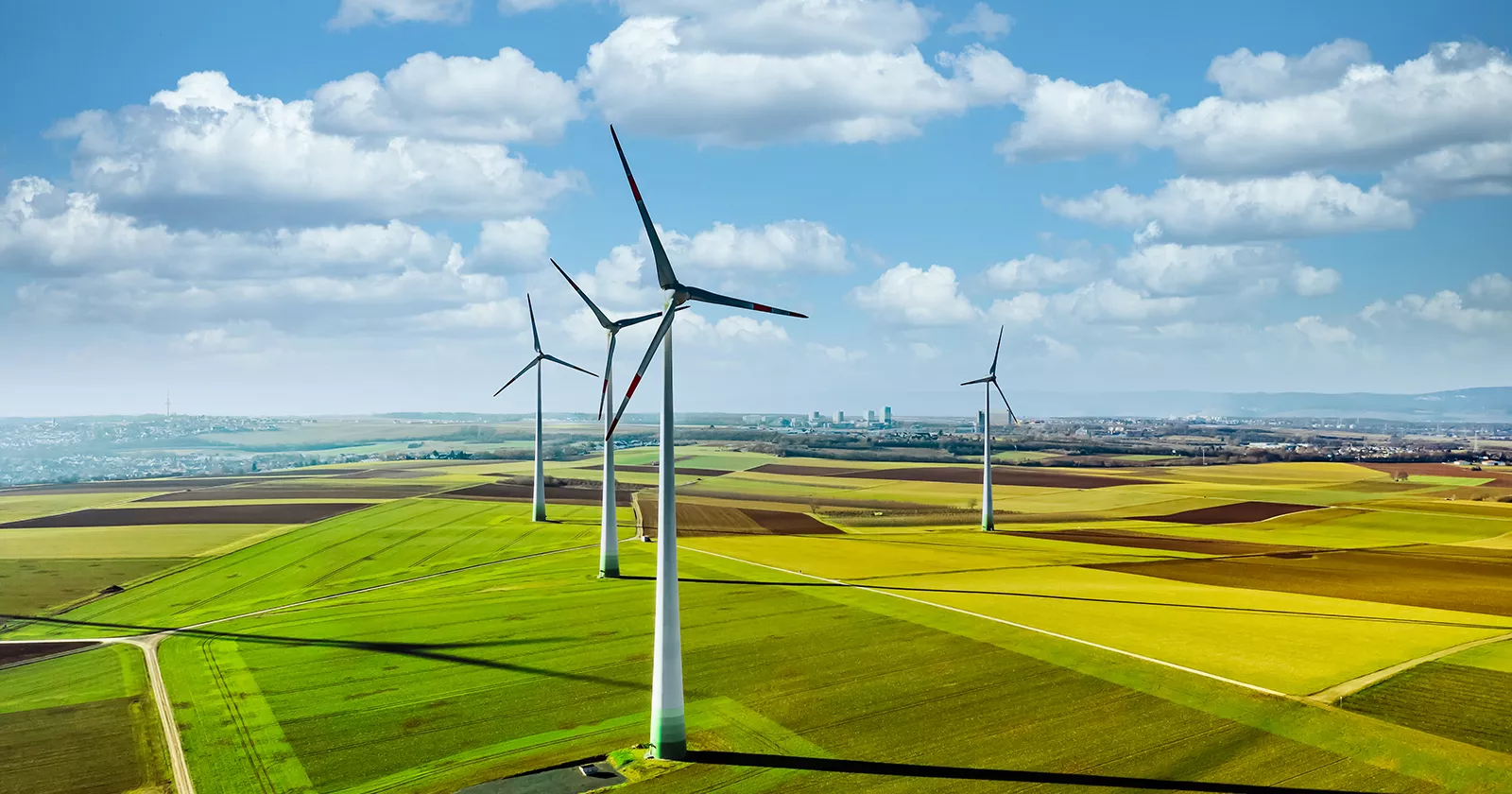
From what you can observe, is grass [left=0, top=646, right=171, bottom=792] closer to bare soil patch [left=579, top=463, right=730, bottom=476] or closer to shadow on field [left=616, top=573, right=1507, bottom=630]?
shadow on field [left=616, top=573, right=1507, bottom=630]

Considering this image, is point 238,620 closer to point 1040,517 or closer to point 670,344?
point 670,344

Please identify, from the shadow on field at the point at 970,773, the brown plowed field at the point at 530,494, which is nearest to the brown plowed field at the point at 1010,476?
the brown plowed field at the point at 530,494

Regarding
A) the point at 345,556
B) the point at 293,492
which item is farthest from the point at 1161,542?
the point at 293,492

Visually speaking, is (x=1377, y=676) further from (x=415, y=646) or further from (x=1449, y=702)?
(x=415, y=646)

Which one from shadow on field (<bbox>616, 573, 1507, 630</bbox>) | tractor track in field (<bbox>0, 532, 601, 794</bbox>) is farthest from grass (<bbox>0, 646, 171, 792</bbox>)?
shadow on field (<bbox>616, 573, 1507, 630</bbox>)

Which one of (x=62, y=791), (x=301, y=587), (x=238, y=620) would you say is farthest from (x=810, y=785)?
(x=301, y=587)

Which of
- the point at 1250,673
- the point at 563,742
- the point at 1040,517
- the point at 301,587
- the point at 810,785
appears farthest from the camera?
the point at 1040,517
